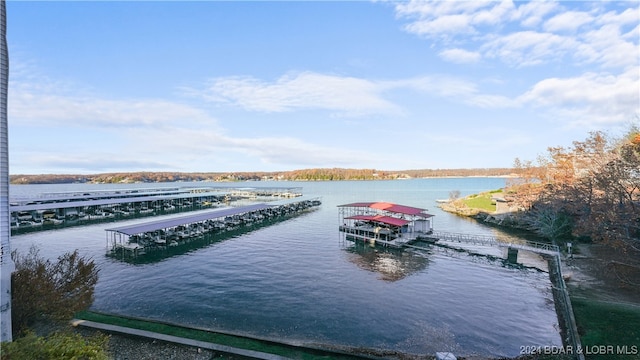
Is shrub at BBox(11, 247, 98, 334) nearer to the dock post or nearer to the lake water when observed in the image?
the lake water

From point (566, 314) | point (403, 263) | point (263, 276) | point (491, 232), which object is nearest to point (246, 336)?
point (263, 276)

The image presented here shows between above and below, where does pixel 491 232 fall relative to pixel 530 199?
below

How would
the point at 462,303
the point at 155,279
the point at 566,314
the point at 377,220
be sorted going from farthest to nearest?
the point at 377,220 → the point at 155,279 → the point at 462,303 → the point at 566,314

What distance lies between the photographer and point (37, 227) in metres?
49.8

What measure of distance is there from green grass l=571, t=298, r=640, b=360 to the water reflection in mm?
12198

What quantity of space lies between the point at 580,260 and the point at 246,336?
3052 cm

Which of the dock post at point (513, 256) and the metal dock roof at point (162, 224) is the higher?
the metal dock roof at point (162, 224)

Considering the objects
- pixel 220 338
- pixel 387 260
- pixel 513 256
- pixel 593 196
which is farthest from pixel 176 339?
pixel 593 196

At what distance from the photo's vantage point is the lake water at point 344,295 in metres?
17.3

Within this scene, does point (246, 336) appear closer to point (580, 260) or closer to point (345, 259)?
point (345, 259)

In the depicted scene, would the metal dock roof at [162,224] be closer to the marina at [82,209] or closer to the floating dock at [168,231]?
the floating dock at [168,231]

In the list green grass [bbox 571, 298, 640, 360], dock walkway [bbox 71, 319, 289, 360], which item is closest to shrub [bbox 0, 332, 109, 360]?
dock walkway [bbox 71, 319, 289, 360]

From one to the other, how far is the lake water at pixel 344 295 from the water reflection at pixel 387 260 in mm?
96

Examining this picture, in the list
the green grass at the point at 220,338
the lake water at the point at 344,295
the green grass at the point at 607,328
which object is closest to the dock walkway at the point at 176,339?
the green grass at the point at 220,338
